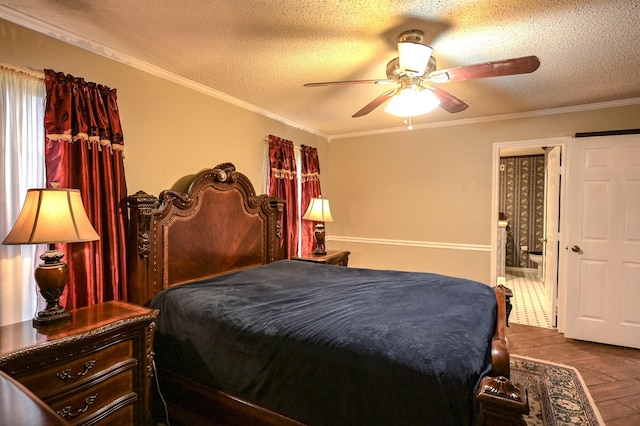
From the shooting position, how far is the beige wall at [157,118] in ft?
6.54

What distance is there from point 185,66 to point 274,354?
227 centimetres

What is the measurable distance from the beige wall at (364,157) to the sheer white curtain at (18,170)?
17cm

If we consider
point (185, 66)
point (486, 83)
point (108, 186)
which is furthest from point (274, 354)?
point (486, 83)

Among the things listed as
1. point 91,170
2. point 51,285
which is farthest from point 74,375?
point 91,170

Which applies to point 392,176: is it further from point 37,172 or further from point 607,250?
point 37,172

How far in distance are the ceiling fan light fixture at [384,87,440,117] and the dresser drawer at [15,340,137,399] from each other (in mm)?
2249

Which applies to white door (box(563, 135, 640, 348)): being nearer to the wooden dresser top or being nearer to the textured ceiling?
the textured ceiling

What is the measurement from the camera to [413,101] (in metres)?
2.21

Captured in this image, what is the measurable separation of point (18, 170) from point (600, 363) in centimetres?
478

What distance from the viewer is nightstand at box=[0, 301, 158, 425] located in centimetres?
142

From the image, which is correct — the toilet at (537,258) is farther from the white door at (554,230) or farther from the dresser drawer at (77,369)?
the dresser drawer at (77,369)

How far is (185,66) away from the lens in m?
2.57

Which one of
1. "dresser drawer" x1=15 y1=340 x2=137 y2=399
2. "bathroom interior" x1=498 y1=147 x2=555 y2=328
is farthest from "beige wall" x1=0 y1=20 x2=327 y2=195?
"bathroom interior" x1=498 y1=147 x2=555 y2=328

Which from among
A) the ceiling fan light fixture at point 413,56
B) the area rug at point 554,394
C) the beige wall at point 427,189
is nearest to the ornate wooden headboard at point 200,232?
the beige wall at point 427,189
